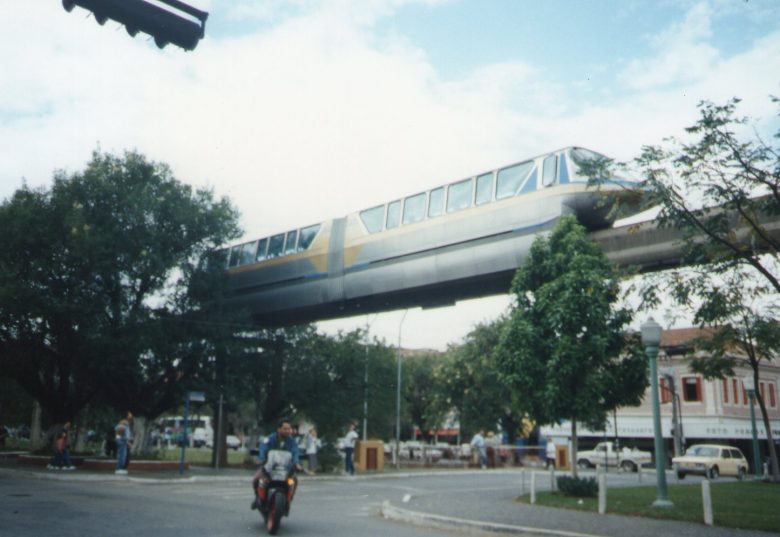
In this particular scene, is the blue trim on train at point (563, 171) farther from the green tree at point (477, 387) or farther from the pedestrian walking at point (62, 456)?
the green tree at point (477, 387)

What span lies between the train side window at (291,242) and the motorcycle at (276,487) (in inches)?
767

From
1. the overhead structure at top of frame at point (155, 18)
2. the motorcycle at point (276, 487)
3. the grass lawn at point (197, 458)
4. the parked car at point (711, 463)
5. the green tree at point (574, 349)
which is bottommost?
the grass lawn at point (197, 458)

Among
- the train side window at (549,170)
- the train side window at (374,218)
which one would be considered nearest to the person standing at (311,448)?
the train side window at (374,218)

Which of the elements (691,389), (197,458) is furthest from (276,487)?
(691,389)

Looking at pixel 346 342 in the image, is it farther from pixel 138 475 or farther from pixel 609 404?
pixel 609 404

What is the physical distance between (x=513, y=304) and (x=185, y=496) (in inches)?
362

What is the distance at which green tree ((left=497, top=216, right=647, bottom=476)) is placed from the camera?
16812 millimetres

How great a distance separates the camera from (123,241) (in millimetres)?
25500

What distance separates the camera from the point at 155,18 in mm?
6355

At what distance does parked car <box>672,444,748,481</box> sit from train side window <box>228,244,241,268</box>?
21837mm

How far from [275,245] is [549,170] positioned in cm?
1406

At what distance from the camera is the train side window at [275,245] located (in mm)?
30344

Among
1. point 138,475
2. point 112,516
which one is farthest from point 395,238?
point 112,516

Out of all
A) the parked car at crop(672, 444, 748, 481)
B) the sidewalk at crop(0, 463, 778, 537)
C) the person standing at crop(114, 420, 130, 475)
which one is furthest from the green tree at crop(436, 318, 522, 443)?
the sidewalk at crop(0, 463, 778, 537)
